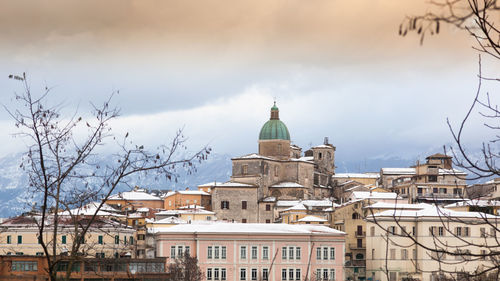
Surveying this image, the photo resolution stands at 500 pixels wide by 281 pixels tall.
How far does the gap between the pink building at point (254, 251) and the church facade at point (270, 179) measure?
24.9 meters

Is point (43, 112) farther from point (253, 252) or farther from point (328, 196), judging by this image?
point (328, 196)

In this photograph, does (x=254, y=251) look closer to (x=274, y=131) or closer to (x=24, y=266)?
(x=24, y=266)

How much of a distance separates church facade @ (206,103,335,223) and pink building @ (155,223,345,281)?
24.9 metres

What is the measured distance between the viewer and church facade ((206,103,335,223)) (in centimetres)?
10200

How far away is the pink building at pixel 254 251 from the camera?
74.6m

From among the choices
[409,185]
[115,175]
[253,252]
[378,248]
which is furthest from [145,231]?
[115,175]

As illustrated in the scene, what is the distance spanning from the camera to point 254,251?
249 feet

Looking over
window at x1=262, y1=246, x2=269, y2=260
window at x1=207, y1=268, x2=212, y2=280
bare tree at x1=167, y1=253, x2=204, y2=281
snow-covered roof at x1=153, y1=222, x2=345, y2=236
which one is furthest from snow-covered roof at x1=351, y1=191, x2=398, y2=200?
bare tree at x1=167, y1=253, x2=204, y2=281

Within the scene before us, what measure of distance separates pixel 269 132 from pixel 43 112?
10137 cm

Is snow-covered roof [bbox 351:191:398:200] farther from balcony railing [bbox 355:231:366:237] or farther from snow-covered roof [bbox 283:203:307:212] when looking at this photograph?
balcony railing [bbox 355:231:366:237]

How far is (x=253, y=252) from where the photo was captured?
75.9 metres

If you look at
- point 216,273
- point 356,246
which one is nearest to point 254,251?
point 216,273

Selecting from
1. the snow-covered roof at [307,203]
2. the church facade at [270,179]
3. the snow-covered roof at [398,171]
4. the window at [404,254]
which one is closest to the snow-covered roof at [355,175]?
the church facade at [270,179]

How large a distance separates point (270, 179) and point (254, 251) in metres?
32.0
